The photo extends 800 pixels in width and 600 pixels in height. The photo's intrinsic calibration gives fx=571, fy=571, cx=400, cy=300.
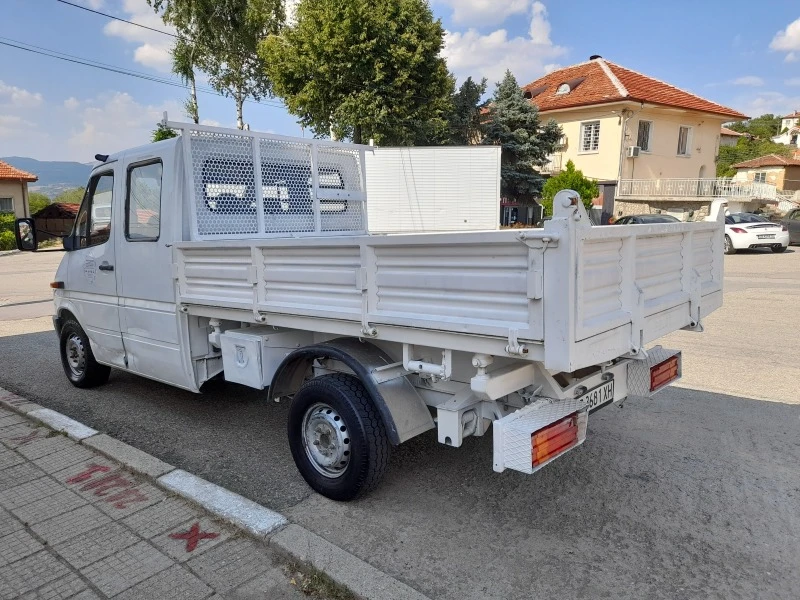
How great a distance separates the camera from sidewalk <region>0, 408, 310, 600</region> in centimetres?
279

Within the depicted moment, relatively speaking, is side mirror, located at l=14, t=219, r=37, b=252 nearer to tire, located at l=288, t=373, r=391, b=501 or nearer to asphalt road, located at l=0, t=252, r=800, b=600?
asphalt road, located at l=0, t=252, r=800, b=600

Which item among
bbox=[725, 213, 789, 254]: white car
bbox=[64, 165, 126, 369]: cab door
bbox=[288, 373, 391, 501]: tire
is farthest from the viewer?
bbox=[725, 213, 789, 254]: white car

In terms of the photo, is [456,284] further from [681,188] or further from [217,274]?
[681,188]

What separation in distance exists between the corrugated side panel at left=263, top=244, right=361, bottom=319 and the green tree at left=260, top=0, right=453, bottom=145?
17065 millimetres

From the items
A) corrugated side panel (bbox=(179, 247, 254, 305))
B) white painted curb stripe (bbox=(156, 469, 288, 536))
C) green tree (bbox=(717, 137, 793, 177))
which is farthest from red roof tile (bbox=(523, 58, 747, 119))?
green tree (bbox=(717, 137, 793, 177))

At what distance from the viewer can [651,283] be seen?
3227 mm

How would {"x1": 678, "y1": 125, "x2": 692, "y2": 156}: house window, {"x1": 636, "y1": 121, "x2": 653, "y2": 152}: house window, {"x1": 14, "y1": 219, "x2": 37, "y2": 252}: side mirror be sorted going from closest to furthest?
{"x1": 14, "y1": 219, "x2": 37, "y2": 252}: side mirror → {"x1": 636, "y1": 121, "x2": 653, "y2": 152}: house window → {"x1": 678, "y1": 125, "x2": 692, "y2": 156}: house window

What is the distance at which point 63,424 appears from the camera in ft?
15.7

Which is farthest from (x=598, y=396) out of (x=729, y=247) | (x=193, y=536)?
(x=729, y=247)

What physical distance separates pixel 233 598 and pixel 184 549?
541mm

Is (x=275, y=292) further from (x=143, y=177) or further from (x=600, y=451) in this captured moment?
(x=600, y=451)

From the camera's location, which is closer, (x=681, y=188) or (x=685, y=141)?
(x=681, y=188)

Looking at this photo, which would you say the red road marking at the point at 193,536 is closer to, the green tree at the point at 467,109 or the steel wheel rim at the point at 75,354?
the steel wheel rim at the point at 75,354

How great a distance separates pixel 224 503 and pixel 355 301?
4.88ft
